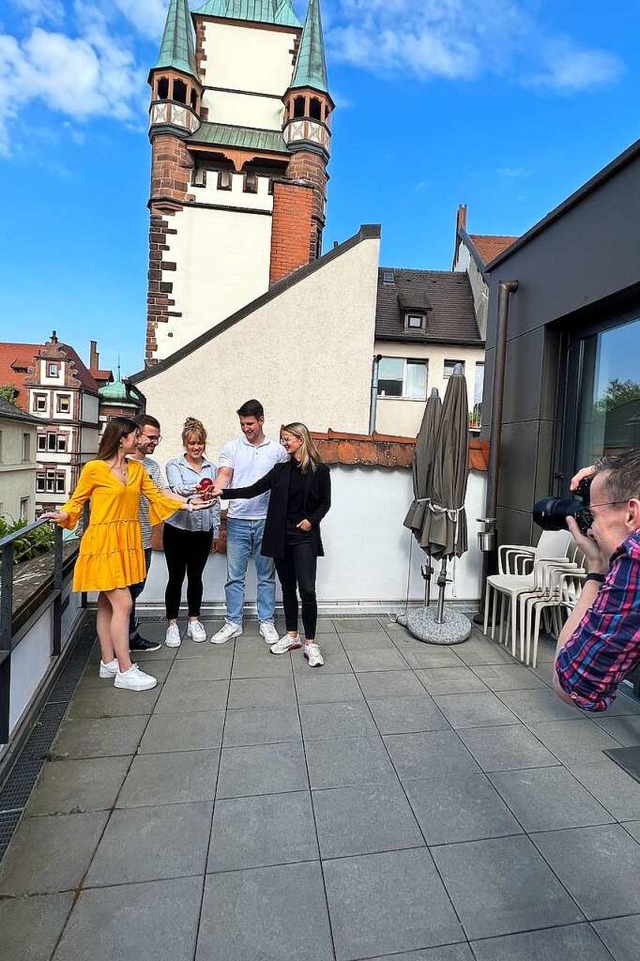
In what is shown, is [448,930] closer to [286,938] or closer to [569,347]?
[286,938]

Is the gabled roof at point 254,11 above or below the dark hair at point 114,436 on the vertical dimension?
above

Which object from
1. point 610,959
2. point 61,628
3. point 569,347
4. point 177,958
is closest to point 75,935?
point 177,958

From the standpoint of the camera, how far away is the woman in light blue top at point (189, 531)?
369 cm

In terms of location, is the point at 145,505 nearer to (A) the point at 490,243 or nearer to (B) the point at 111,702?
(B) the point at 111,702

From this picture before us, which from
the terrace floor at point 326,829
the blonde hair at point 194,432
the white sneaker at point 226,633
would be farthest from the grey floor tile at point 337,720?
the blonde hair at point 194,432

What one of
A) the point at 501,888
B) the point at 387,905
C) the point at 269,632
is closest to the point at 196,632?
the point at 269,632

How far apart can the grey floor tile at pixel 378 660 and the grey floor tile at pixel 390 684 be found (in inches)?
3.1

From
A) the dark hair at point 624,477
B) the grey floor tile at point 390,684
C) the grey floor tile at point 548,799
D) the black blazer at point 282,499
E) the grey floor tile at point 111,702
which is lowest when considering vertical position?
the grey floor tile at point 111,702

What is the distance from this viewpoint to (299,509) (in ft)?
11.7

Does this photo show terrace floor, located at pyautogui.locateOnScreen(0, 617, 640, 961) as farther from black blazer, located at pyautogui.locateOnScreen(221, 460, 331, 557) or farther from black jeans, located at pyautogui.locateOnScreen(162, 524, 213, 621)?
black blazer, located at pyautogui.locateOnScreen(221, 460, 331, 557)

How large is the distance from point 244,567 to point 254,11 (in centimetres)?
2260

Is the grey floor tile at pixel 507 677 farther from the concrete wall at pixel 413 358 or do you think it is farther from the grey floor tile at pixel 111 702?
the concrete wall at pixel 413 358

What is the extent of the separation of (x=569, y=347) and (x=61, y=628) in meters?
4.43

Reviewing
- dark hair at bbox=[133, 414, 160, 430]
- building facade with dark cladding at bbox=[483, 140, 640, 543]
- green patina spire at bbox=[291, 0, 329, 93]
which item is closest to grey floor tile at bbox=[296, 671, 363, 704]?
dark hair at bbox=[133, 414, 160, 430]
